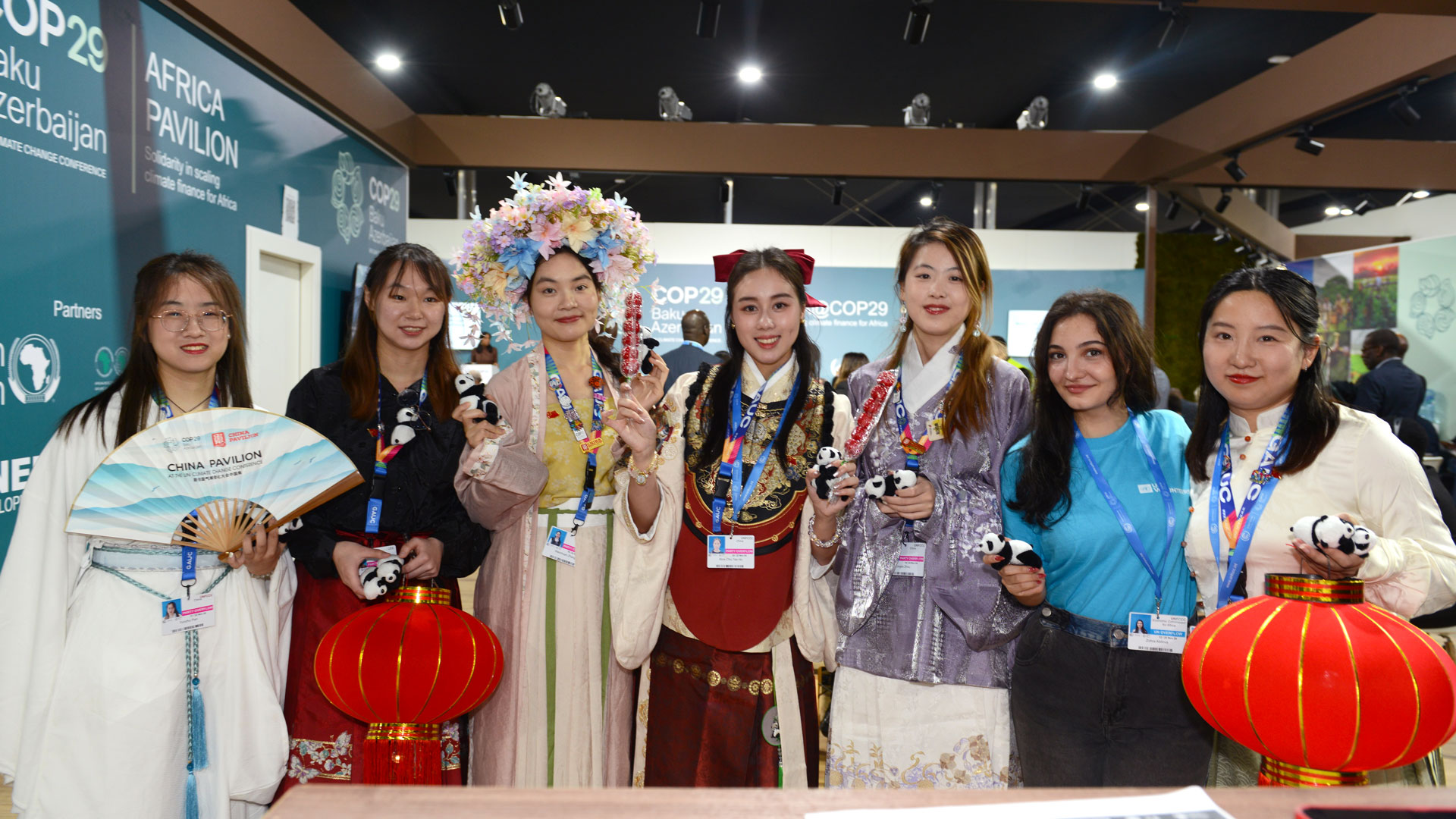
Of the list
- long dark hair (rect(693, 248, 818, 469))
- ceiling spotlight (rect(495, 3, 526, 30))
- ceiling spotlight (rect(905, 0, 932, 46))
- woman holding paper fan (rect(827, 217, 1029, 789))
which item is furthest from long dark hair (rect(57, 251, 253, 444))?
ceiling spotlight (rect(905, 0, 932, 46))

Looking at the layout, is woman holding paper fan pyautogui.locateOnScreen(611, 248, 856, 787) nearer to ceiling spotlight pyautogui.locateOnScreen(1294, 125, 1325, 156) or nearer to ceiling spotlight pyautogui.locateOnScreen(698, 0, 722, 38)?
ceiling spotlight pyautogui.locateOnScreen(698, 0, 722, 38)

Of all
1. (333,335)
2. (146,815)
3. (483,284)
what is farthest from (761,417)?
(333,335)

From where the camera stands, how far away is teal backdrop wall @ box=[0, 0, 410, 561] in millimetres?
2936

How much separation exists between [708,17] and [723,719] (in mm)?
4485

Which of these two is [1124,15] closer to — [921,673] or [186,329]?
[921,673]

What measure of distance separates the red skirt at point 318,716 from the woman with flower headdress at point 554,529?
0.17 m

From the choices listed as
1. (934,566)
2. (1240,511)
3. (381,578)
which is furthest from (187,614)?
(1240,511)

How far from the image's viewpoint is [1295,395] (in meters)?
1.79

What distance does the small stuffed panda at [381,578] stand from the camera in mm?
1896

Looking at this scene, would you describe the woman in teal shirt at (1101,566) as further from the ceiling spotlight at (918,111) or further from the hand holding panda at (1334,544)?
the ceiling spotlight at (918,111)

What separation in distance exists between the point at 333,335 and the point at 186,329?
3991 millimetres

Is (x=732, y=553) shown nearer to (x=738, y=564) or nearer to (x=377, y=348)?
(x=738, y=564)

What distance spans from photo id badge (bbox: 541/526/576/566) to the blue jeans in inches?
47.2

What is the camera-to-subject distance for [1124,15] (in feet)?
22.3
